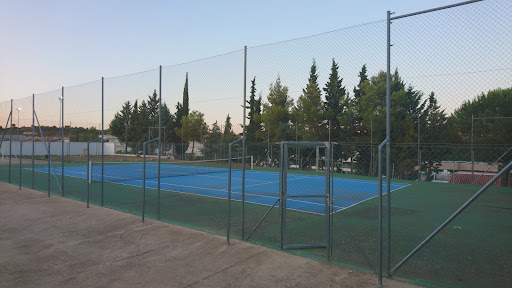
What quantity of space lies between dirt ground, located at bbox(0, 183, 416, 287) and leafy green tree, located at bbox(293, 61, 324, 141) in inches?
160

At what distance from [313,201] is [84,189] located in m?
8.66

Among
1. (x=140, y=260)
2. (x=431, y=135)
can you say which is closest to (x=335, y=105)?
(x=140, y=260)

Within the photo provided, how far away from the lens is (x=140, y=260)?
4875 mm

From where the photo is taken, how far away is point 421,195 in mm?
12164

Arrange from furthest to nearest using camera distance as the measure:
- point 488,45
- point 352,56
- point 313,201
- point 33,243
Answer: point 313,201
point 33,243
point 352,56
point 488,45

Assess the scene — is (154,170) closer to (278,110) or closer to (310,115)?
(278,110)

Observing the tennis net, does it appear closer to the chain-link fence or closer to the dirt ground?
the chain-link fence

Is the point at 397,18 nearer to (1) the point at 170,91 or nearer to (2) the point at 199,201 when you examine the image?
(1) the point at 170,91

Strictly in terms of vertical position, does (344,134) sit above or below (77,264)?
above

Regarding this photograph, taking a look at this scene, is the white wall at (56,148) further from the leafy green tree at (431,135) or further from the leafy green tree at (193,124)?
the leafy green tree at (431,135)

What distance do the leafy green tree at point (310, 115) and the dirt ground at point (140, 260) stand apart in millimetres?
4062

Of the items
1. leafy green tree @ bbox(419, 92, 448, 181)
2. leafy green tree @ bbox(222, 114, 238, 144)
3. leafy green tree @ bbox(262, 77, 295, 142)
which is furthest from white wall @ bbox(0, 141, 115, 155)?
leafy green tree @ bbox(419, 92, 448, 181)

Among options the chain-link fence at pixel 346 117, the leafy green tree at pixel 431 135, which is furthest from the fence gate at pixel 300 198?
the leafy green tree at pixel 431 135

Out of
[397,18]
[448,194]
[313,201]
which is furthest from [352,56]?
[448,194]
